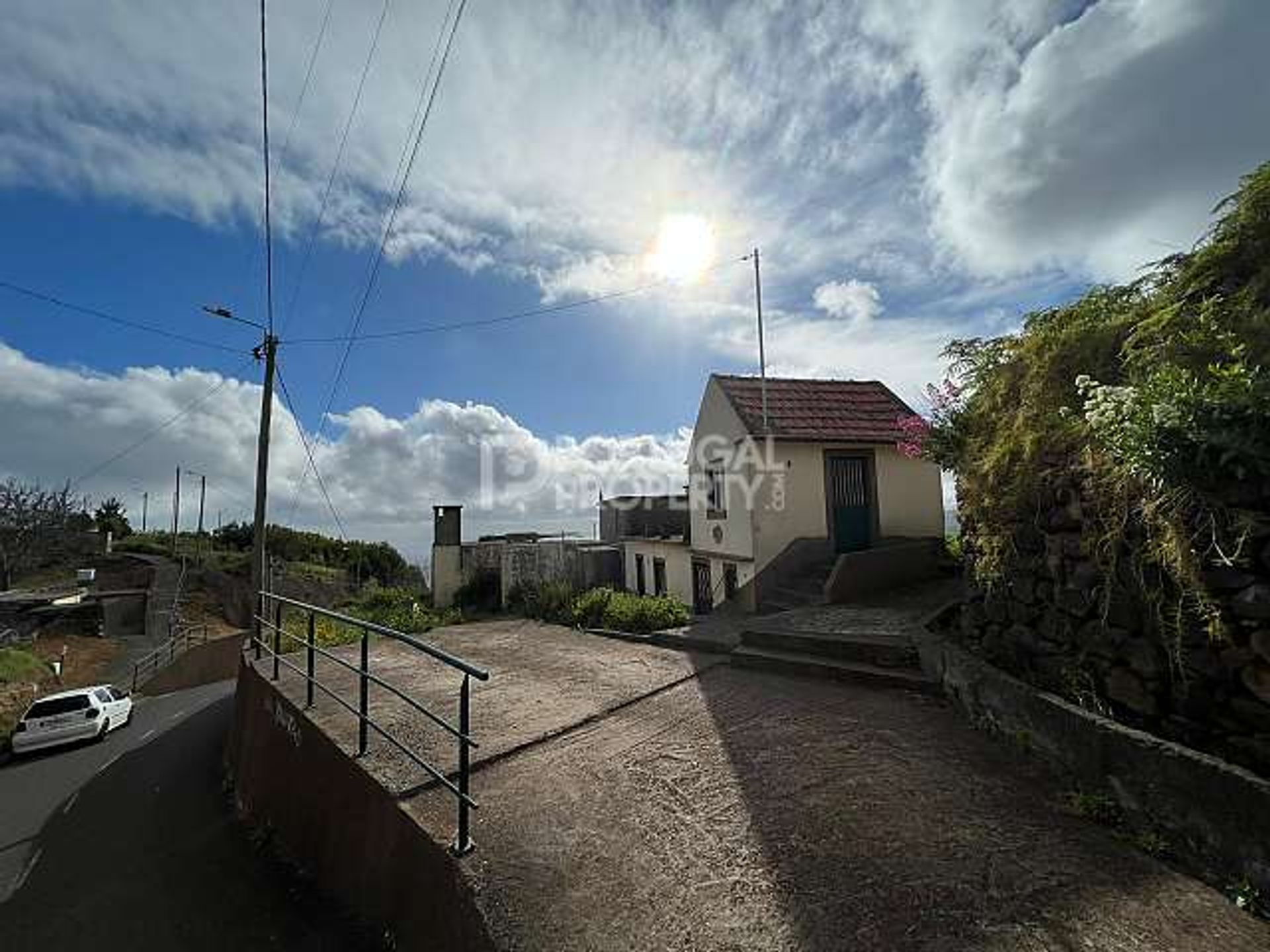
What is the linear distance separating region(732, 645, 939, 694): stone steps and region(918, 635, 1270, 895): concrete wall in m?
1.15

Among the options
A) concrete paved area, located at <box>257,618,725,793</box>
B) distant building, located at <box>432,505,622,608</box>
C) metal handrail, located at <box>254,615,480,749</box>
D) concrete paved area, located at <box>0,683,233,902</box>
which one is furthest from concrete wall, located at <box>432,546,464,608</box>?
metal handrail, located at <box>254,615,480,749</box>

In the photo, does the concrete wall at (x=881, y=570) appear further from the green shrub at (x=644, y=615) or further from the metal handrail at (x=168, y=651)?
the metal handrail at (x=168, y=651)

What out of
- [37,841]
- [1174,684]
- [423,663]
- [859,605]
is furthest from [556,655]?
[37,841]

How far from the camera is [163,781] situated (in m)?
9.45

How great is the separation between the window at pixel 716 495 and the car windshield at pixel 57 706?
15762 millimetres

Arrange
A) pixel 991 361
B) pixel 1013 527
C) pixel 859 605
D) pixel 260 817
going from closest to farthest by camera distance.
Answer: pixel 1013 527 → pixel 991 361 → pixel 260 817 → pixel 859 605

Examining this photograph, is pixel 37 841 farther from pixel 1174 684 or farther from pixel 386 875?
pixel 1174 684

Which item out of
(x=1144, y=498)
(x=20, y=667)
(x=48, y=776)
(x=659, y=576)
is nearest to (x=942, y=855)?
(x=1144, y=498)

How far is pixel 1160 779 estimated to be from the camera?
116 inches

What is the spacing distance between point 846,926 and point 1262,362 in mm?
3548

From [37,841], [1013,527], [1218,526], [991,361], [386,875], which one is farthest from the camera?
[37,841]

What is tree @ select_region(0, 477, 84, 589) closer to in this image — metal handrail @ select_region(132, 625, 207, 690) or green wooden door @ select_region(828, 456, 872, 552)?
metal handrail @ select_region(132, 625, 207, 690)

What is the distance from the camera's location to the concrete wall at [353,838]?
9.82 feet

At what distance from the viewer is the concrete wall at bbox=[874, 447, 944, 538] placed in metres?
11.8
